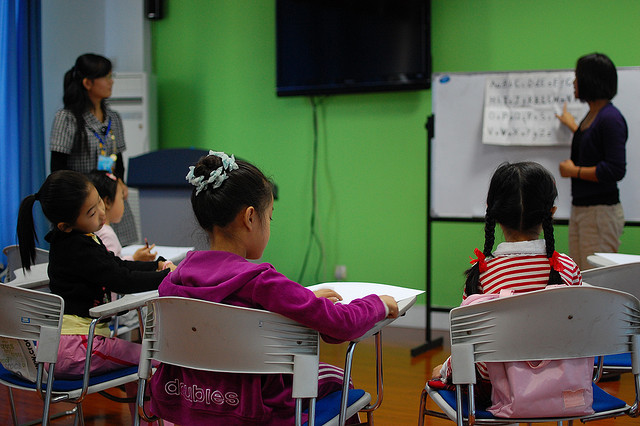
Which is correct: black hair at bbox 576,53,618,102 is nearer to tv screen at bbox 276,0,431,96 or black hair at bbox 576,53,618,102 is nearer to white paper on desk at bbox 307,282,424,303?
tv screen at bbox 276,0,431,96

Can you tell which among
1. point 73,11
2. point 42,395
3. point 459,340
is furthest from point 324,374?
point 73,11

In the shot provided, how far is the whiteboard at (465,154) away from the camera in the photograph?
3688mm

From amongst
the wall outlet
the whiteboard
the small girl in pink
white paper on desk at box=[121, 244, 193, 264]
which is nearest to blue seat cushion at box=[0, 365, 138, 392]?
white paper on desk at box=[121, 244, 193, 264]

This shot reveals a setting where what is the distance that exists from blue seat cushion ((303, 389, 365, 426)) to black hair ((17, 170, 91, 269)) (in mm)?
1027

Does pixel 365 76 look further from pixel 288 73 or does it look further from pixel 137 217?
pixel 137 217

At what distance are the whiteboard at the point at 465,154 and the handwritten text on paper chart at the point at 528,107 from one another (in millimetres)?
51

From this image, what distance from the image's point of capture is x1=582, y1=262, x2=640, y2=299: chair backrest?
193 cm

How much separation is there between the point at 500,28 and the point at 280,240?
2115mm

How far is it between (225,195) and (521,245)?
0.74m

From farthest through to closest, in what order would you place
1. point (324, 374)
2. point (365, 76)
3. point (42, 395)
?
point (365, 76) < point (42, 395) < point (324, 374)

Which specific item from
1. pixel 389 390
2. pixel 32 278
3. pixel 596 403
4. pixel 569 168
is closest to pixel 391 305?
pixel 596 403

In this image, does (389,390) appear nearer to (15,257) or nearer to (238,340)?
(15,257)

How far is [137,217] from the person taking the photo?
4797 mm

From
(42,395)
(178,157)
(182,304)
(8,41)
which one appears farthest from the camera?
(8,41)
